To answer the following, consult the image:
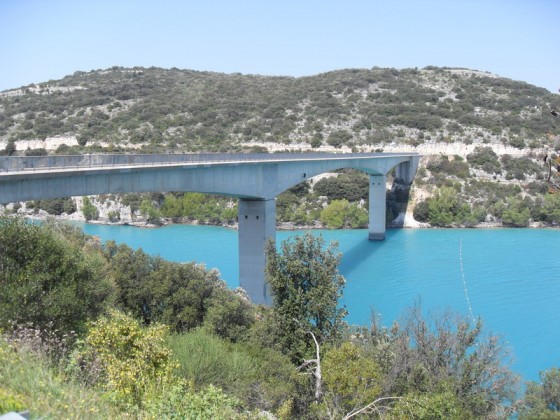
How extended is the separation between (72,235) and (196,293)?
6.61m

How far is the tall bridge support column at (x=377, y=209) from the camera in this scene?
138ft

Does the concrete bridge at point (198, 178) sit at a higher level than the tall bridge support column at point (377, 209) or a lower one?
higher

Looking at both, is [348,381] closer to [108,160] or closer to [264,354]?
[264,354]

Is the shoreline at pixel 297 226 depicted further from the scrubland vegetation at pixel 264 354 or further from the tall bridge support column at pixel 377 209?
the scrubland vegetation at pixel 264 354

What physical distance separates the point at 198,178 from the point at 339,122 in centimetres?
4585

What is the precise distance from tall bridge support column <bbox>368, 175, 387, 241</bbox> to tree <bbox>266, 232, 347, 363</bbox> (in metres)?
29.8

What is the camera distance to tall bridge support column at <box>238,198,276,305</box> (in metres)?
22.9

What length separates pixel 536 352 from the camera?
18.5 meters

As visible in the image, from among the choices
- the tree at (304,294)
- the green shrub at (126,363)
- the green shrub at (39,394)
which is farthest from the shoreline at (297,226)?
the green shrub at (39,394)

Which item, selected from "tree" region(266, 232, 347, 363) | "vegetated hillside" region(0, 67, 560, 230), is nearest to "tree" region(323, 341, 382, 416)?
"tree" region(266, 232, 347, 363)

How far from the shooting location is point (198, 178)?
64.5 feet

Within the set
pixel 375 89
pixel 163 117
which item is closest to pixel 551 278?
pixel 163 117

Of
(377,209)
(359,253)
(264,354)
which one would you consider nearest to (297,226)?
(377,209)

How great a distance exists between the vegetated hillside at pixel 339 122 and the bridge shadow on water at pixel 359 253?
748 centimetres
